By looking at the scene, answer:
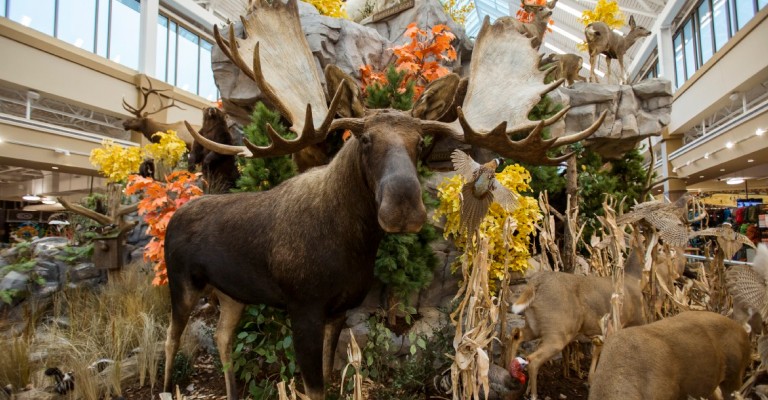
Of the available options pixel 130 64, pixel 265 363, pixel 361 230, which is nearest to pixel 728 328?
pixel 361 230

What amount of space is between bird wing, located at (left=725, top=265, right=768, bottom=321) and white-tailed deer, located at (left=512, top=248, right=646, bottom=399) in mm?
891

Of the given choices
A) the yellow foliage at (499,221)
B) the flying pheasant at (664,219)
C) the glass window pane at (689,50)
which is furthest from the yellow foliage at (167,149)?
the glass window pane at (689,50)

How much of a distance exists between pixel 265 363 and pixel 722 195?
16.1 meters

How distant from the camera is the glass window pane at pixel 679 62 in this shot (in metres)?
14.5

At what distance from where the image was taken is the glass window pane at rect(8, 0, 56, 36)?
10.2 metres

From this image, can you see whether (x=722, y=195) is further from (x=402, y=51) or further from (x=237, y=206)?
(x=237, y=206)

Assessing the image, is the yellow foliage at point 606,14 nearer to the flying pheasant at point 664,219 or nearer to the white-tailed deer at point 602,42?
the white-tailed deer at point 602,42

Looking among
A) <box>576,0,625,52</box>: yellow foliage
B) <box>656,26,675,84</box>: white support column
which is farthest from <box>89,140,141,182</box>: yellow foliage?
<box>656,26,675,84</box>: white support column

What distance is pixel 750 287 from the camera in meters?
→ 1.60

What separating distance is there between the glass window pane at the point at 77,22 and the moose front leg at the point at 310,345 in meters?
13.9

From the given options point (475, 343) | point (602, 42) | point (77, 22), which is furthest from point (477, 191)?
point (77, 22)

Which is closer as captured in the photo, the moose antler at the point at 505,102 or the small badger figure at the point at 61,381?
the moose antler at the point at 505,102

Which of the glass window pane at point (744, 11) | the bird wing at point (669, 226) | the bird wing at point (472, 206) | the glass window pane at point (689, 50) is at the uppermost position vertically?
the glass window pane at point (689, 50)

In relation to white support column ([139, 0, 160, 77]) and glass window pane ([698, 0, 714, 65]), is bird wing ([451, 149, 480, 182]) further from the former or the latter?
glass window pane ([698, 0, 714, 65])
